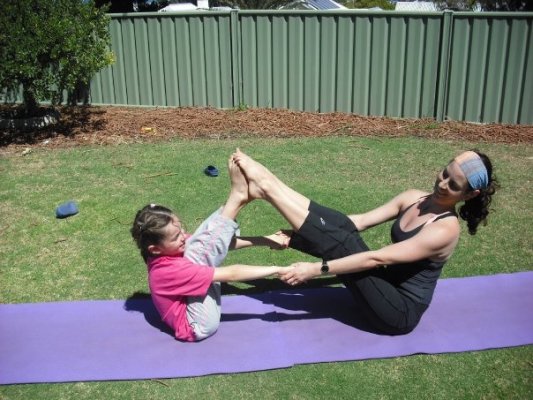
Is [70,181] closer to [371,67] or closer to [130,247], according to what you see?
[130,247]

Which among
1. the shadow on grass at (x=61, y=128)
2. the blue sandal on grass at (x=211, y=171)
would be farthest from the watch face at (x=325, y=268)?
the shadow on grass at (x=61, y=128)

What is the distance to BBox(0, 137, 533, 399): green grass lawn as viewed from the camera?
3098 mm

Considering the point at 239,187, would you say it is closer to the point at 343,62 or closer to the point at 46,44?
the point at 46,44

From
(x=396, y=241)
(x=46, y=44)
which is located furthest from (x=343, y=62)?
(x=396, y=241)

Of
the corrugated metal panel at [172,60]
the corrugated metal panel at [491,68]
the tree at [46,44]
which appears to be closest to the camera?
the tree at [46,44]

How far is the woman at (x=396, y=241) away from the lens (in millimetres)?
3170

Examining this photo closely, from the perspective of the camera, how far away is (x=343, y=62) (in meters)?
9.32

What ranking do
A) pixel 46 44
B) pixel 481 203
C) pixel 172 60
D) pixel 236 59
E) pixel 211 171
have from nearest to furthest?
pixel 481 203 < pixel 211 171 < pixel 46 44 < pixel 236 59 < pixel 172 60

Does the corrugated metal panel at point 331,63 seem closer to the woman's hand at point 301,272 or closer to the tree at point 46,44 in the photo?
the tree at point 46,44

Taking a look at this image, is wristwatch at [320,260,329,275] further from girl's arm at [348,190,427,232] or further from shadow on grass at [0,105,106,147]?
shadow on grass at [0,105,106,147]

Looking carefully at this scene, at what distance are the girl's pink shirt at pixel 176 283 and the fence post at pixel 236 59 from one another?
6982 mm

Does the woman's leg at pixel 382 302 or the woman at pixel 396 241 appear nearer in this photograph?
the woman at pixel 396 241

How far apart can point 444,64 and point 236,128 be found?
356 centimetres

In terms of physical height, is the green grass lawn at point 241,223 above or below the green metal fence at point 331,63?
below
